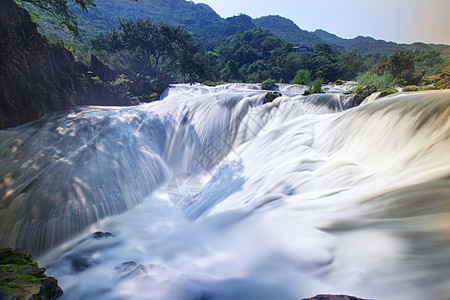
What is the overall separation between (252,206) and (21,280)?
2798mm

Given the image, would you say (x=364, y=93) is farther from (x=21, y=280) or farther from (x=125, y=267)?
(x=21, y=280)

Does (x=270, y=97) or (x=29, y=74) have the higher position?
(x=29, y=74)

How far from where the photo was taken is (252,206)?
3.45m

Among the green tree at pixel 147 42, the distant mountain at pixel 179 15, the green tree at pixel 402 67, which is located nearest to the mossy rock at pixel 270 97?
the green tree at pixel 402 67

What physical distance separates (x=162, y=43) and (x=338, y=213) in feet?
108

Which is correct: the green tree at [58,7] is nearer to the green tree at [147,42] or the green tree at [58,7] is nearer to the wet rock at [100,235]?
the wet rock at [100,235]

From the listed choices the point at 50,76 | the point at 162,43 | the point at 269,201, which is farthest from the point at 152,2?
the point at 269,201

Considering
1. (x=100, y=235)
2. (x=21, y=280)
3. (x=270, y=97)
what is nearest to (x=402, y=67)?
(x=270, y=97)

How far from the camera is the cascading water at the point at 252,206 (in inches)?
74.4

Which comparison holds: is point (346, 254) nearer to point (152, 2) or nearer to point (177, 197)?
point (177, 197)

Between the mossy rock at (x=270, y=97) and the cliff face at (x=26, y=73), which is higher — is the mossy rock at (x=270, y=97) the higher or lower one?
the lower one

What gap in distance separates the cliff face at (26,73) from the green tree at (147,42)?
68.0 ft

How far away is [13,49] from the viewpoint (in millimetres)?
7316

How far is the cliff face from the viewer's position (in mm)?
7020
